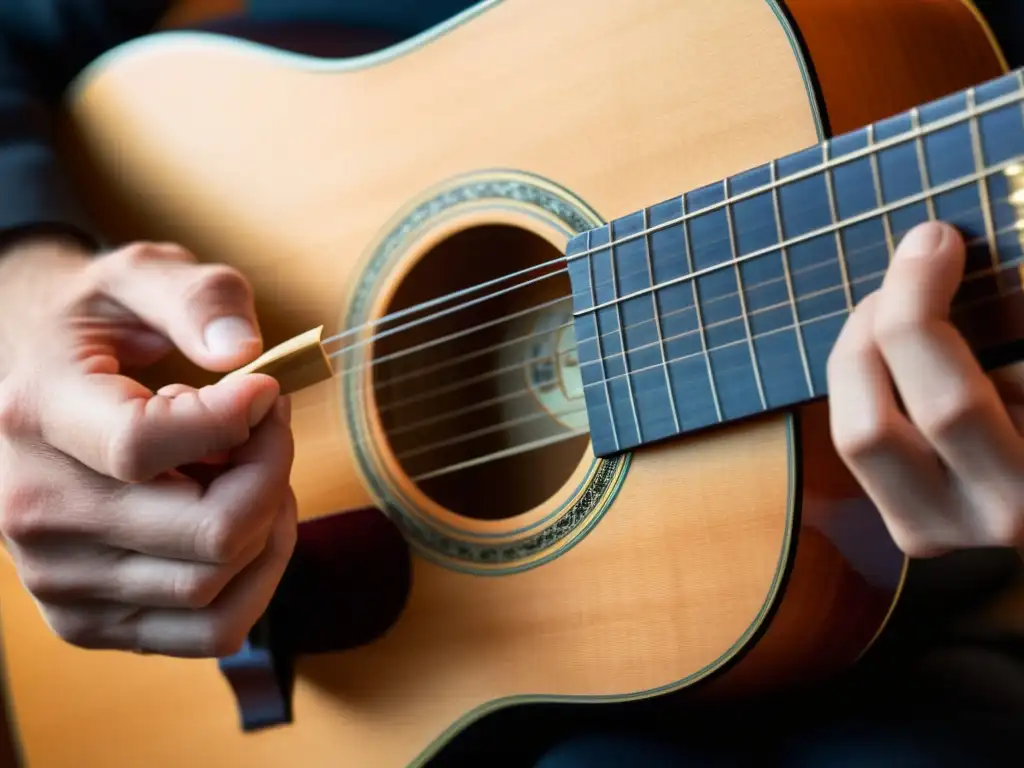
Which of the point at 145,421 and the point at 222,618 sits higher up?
the point at 145,421

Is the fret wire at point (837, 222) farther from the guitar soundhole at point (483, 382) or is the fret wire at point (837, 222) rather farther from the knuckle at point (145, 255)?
the knuckle at point (145, 255)

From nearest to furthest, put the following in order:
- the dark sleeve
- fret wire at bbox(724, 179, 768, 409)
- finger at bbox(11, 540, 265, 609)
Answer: fret wire at bbox(724, 179, 768, 409) < finger at bbox(11, 540, 265, 609) < the dark sleeve

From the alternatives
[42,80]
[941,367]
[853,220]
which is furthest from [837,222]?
[42,80]

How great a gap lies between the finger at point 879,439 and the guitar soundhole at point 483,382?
35 cm

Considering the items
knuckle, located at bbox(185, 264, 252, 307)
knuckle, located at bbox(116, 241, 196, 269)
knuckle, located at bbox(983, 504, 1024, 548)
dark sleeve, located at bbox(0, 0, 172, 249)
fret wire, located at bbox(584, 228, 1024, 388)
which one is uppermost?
dark sleeve, located at bbox(0, 0, 172, 249)

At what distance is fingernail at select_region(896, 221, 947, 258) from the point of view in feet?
1.38

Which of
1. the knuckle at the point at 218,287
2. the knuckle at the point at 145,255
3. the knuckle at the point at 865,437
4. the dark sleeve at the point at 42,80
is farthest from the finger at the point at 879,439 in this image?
the dark sleeve at the point at 42,80

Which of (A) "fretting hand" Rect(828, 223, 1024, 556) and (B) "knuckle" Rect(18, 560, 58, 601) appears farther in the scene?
(B) "knuckle" Rect(18, 560, 58, 601)

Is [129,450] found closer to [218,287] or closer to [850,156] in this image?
[218,287]

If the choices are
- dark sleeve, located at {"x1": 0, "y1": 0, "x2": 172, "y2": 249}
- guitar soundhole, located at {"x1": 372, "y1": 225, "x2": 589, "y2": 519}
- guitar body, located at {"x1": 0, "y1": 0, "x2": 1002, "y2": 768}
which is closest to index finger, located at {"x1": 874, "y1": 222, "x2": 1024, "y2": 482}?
guitar body, located at {"x1": 0, "y1": 0, "x2": 1002, "y2": 768}

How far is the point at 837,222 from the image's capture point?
48cm

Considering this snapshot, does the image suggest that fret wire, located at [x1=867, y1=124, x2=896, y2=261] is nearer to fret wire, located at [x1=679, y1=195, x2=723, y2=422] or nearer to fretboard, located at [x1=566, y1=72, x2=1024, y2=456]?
fretboard, located at [x1=566, y1=72, x2=1024, y2=456]

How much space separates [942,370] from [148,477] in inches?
19.2

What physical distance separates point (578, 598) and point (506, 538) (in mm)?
77
